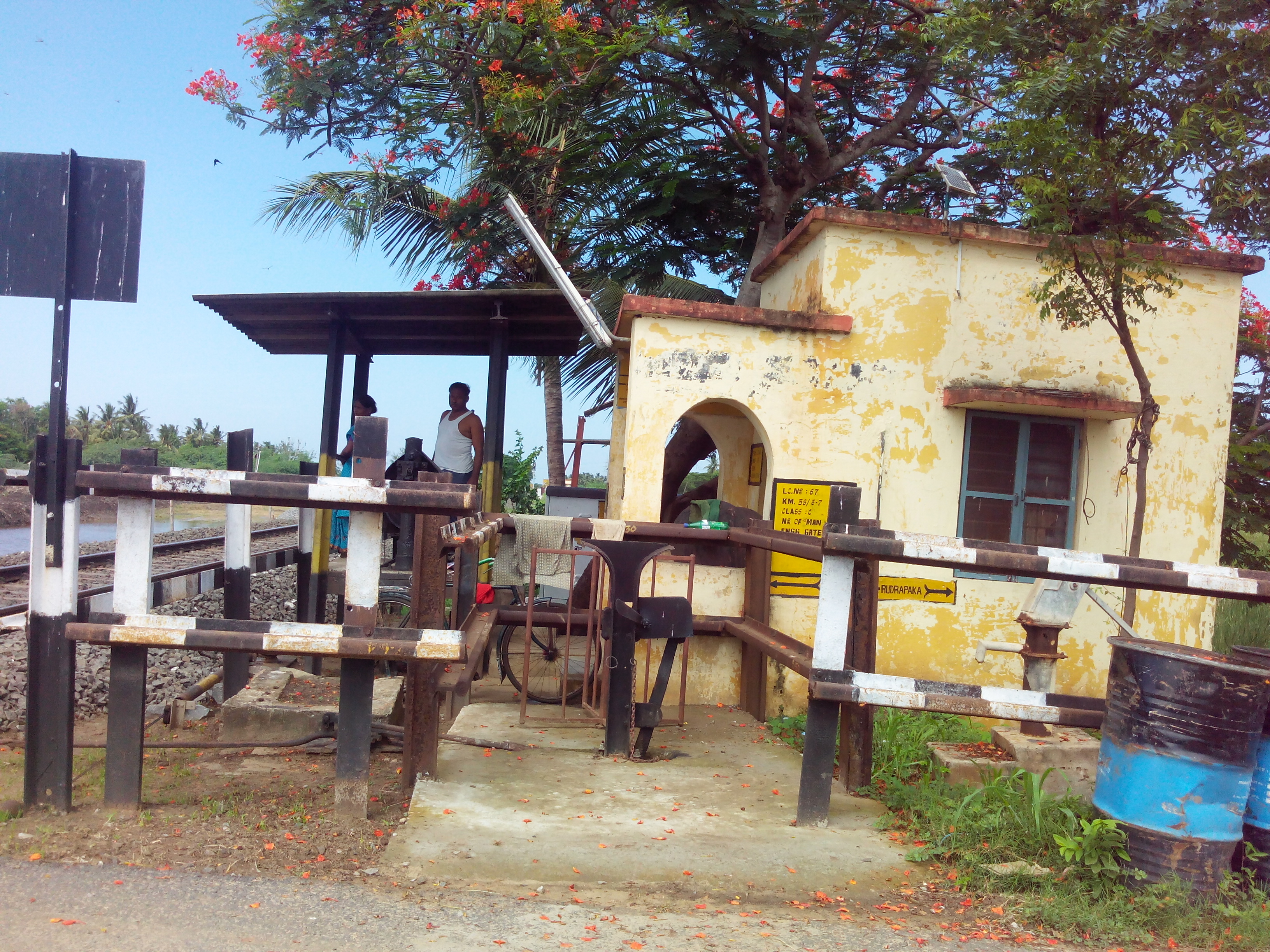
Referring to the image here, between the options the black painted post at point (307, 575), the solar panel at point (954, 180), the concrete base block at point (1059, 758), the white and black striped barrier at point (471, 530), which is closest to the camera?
the white and black striped barrier at point (471, 530)

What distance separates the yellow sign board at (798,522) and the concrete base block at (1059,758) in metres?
2.22

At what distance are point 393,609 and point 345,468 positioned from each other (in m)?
1.79

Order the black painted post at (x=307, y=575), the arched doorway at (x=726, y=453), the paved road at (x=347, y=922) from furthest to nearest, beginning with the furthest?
the arched doorway at (x=726, y=453)
the black painted post at (x=307, y=575)
the paved road at (x=347, y=922)

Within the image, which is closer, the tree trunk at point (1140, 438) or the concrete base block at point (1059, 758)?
the concrete base block at point (1059, 758)

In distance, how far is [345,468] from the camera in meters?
9.74

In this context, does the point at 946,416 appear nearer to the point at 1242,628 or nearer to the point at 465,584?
the point at 465,584

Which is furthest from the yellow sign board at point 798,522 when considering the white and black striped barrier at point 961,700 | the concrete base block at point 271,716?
the white and black striped barrier at point 961,700

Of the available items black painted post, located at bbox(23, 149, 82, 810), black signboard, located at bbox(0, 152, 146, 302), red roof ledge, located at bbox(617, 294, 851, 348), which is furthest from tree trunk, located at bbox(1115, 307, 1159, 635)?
black painted post, located at bbox(23, 149, 82, 810)

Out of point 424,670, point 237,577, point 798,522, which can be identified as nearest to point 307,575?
point 237,577

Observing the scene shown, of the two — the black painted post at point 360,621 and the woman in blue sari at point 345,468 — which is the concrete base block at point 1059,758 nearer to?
the black painted post at point 360,621

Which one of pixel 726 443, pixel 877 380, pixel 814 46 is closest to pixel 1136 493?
pixel 877 380

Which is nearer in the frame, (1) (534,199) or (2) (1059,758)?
(2) (1059,758)

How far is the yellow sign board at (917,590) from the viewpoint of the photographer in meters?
7.48

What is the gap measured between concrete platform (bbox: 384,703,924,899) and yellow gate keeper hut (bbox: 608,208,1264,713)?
213 centimetres
